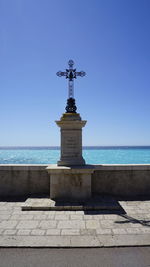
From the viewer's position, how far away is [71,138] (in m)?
7.62

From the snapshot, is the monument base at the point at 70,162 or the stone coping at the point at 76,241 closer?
the stone coping at the point at 76,241

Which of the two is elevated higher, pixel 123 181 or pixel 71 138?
pixel 71 138

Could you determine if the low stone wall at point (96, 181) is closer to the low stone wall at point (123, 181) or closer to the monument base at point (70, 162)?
the low stone wall at point (123, 181)

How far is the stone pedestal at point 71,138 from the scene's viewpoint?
755 cm

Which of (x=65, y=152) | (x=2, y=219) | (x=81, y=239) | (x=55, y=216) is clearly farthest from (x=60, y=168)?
(x=81, y=239)

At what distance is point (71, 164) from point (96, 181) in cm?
121

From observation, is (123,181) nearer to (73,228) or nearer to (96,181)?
(96,181)

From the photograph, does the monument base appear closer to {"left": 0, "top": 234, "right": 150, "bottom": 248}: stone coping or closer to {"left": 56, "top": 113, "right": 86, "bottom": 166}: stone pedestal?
{"left": 56, "top": 113, "right": 86, "bottom": 166}: stone pedestal
